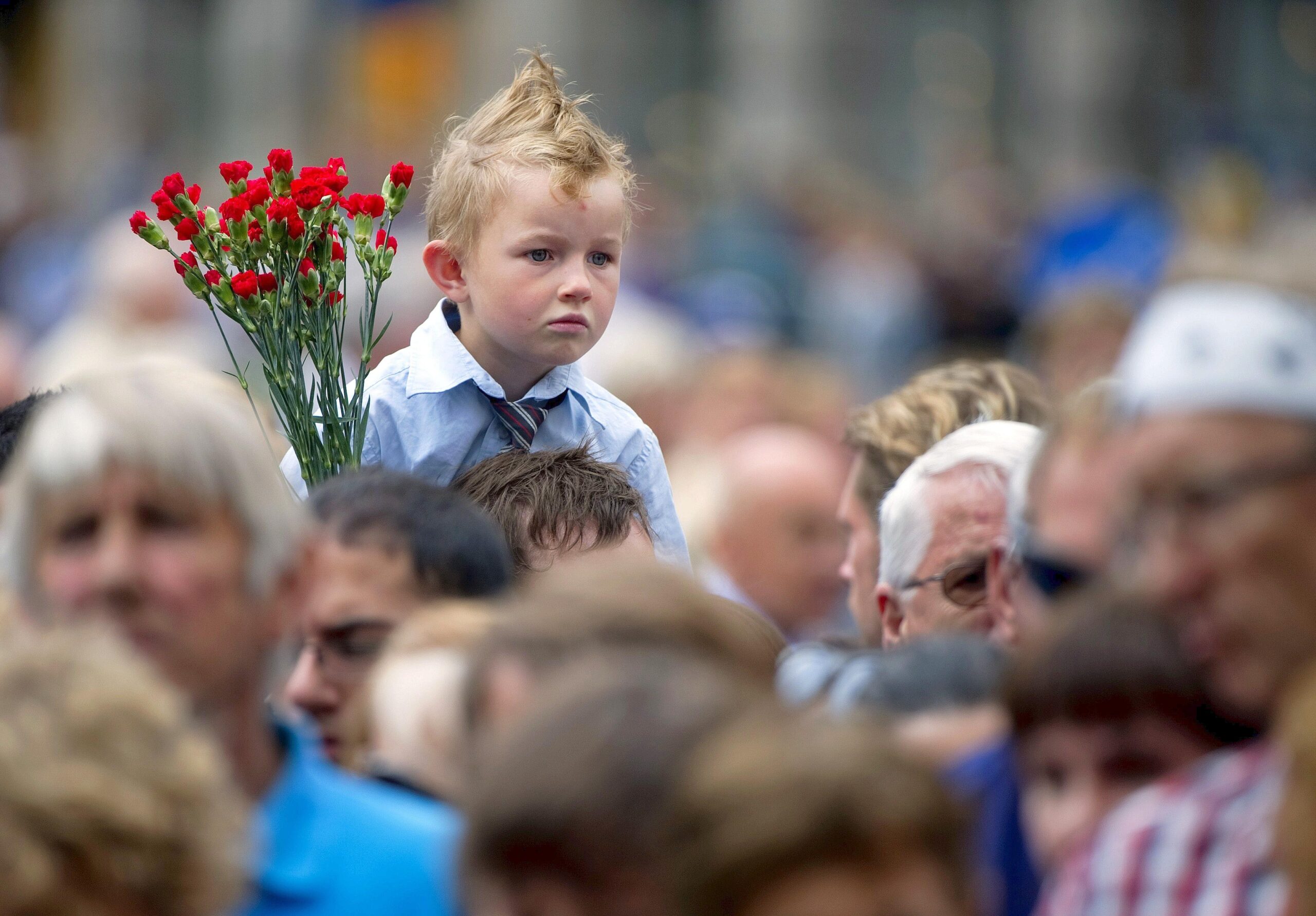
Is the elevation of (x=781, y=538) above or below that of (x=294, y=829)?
below

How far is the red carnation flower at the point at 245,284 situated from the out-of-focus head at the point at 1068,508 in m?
1.59

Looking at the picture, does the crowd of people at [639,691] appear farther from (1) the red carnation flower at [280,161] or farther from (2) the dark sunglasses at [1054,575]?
(1) the red carnation flower at [280,161]

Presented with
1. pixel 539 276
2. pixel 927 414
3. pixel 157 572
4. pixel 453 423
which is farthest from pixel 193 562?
pixel 927 414

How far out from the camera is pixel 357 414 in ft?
12.9

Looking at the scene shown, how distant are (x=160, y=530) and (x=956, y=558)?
165 centimetres

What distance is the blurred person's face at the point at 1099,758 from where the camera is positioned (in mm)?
2387

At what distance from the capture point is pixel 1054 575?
9.46ft

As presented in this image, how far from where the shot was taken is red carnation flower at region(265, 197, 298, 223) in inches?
150

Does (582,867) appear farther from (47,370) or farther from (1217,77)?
(1217,77)

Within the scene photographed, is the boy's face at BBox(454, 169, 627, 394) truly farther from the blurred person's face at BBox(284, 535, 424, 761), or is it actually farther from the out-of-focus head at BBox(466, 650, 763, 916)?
the out-of-focus head at BBox(466, 650, 763, 916)

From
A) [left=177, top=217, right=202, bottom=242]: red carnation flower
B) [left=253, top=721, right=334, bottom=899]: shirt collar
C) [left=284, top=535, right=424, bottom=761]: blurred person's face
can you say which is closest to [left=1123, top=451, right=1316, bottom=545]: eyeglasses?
[left=253, top=721, right=334, bottom=899]: shirt collar

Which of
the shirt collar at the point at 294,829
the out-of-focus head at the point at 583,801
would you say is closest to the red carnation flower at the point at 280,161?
the shirt collar at the point at 294,829

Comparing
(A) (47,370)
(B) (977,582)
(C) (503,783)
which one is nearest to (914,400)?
(B) (977,582)

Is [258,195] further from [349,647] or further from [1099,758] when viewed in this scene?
[1099,758]
